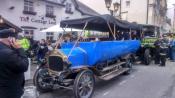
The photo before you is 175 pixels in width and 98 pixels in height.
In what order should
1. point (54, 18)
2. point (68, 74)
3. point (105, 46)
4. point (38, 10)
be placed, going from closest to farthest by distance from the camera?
point (68, 74)
point (105, 46)
point (38, 10)
point (54, 18)

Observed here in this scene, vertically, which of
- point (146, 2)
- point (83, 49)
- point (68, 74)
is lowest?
point (68, 74)

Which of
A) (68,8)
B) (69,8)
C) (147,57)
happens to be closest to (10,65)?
(147,57)

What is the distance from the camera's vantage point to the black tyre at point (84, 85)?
7.09 meters

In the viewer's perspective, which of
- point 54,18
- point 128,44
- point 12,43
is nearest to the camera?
point 12,43

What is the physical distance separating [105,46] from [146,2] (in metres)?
31.9

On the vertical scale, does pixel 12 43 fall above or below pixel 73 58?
above

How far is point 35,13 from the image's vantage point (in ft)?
71.1

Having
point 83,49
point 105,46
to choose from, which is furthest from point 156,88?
point 83,49

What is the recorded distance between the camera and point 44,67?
8094 millimetres

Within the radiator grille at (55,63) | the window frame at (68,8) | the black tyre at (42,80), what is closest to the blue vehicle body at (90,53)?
the radiator grille at (55,63)

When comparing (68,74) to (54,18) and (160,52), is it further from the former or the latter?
(54,18)

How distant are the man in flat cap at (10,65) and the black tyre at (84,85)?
341 centimetres

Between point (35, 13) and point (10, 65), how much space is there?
18.6 m

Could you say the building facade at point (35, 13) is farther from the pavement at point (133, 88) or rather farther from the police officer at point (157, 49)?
the pavement at point (133, 88)
